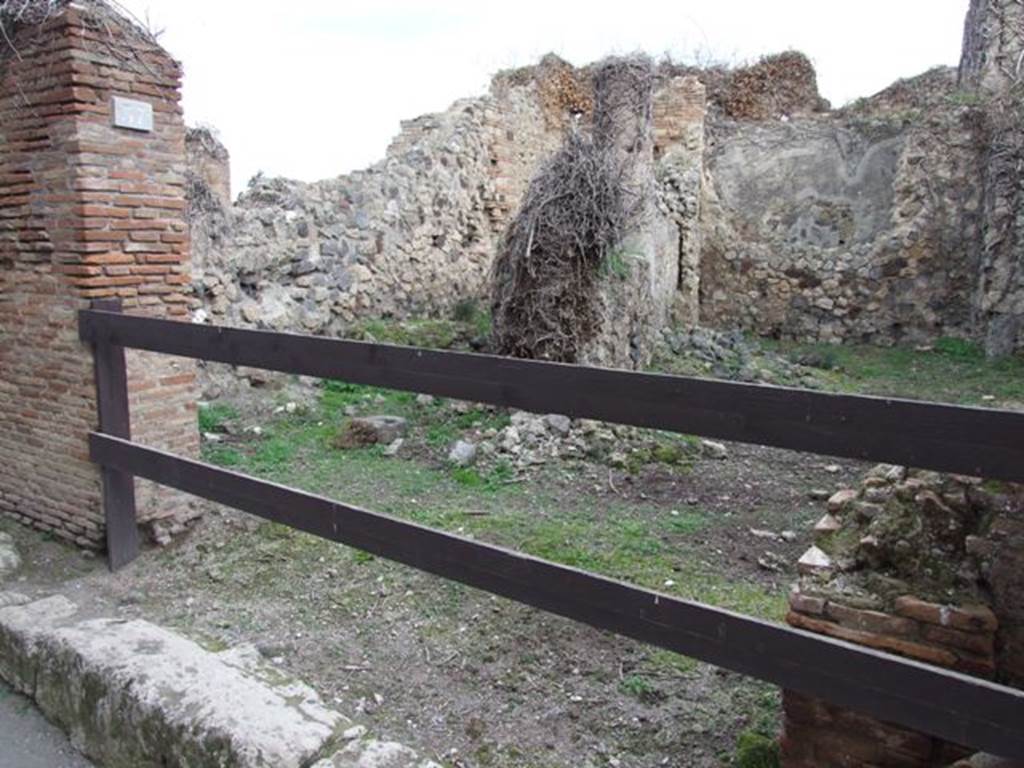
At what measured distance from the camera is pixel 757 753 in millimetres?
2555

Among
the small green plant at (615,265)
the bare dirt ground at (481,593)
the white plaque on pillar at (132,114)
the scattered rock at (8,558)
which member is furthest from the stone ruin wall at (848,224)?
the scattered rock at (8,558)

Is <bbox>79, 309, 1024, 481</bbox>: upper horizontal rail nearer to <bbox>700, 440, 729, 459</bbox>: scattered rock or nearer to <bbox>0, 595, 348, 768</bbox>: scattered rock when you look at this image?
<bbox>0, 595, 348, 768</bbox>: scattered rock

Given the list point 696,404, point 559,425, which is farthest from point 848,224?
point 696,404

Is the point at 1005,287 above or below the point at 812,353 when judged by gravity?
above

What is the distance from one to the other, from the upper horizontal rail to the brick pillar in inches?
55.7

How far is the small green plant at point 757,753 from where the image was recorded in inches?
99.6

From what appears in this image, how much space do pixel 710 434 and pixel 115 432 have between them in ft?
10.5

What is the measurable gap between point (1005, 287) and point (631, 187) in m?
5.81

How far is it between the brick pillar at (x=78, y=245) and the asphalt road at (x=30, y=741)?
1.18 m

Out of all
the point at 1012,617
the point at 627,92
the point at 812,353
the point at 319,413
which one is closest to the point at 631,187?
the point at 627,92

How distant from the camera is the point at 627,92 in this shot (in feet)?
29.7

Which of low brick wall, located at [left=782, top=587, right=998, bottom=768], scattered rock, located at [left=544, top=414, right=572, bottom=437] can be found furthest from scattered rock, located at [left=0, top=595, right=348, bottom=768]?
scattered rock, located at [left=544, top=414, right=572, bottom=437]

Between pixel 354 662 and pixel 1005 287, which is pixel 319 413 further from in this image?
pixel 1005 287

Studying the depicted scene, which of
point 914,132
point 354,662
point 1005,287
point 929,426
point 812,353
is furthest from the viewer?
point 914,132
